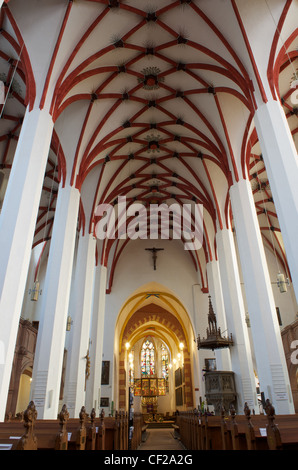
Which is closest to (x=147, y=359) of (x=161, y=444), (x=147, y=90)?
(x=161, y=444)

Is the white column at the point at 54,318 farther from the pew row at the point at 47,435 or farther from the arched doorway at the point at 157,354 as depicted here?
the arched doorway at the point at 157,354

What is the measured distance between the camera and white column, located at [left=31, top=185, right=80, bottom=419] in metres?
7.61

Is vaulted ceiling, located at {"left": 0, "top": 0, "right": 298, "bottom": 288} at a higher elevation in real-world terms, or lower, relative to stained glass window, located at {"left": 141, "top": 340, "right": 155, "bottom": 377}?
higher

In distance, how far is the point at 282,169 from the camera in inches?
274

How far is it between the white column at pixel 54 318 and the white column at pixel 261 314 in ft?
16.6

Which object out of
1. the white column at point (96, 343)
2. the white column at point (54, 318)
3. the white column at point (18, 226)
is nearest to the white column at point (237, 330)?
the white column at point (54, 318)

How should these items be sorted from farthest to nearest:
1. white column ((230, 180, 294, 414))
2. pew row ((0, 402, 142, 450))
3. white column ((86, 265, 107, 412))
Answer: white column ((86, 265, 107, 412)) < white column ((230, 180, 294, 414)) < pew row ((0, 402, 142, 450))

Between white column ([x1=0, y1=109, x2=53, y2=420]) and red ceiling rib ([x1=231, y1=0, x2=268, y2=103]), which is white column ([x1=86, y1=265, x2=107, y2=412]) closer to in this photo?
white column ([x1=0, y1=109, x2=53, y2=420])

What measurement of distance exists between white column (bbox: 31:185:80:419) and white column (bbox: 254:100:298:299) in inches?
227

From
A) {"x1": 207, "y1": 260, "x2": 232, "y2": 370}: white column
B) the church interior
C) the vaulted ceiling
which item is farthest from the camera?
{"x1": 207, "y1": 260, "x2": 232, "y2": 370}: white column

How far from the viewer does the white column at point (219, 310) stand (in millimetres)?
13523

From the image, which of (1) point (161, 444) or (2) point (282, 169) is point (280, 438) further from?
(1) point (161, 444)

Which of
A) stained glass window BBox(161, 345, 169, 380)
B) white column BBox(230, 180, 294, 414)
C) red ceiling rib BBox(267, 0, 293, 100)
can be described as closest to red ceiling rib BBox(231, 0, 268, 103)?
red ceiling rib BBox(267, 0, 293, 100)

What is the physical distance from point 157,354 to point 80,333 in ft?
76.3
